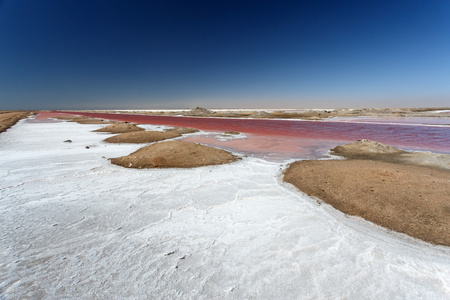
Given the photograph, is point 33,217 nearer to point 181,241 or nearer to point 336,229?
point 181,241

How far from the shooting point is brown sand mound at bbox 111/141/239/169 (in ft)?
25.7

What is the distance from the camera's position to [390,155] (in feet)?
31.9

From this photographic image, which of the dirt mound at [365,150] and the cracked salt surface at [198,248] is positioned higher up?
the dirt mound at [365,150]

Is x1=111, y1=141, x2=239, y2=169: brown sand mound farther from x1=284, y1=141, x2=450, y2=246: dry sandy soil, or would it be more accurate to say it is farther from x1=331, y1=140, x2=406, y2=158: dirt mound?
x1=331, y1=140, x2=406, y2=158: dirt mound

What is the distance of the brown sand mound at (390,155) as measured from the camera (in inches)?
315

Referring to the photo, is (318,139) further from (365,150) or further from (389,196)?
(389,196)

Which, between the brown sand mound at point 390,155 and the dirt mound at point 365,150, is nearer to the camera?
the brown sand mound at point 390,155

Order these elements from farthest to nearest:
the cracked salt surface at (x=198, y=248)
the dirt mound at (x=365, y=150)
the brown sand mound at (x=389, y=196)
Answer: the dirt mound at (x=365, y=150) < the brown sand mound at (x=389, y=196) < the cracked salt surface at (x=198, y=248)

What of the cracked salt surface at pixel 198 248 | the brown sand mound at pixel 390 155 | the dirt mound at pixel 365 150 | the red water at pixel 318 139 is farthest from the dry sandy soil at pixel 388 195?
the red water at pixel 318 139

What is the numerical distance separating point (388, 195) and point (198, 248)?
4.67 m

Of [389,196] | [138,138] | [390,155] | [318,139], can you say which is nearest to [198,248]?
[389,196]

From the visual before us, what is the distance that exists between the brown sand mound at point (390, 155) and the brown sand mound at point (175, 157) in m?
6.15

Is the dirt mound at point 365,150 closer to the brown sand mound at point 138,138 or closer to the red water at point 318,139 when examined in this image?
the red water at point 318,139

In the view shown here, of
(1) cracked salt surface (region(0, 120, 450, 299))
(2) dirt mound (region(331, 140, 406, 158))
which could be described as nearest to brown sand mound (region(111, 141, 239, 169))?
(1) cracked salt surface (region(0, 120, 450, 299))
